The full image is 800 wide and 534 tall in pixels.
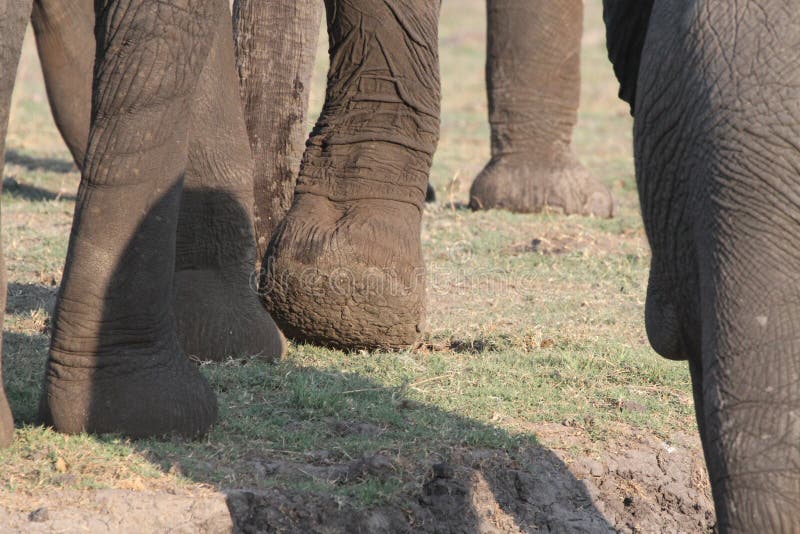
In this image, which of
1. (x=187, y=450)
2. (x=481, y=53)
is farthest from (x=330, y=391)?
(x=481, y=53)

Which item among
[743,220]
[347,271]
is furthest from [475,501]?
[743,220]

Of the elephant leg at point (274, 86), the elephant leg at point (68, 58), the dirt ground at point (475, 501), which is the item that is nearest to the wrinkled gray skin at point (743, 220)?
the dirt ground at point (475, 501)

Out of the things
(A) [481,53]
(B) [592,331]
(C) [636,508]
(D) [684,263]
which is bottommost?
(C) [636,508]

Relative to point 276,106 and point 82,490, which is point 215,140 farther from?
point 82,490

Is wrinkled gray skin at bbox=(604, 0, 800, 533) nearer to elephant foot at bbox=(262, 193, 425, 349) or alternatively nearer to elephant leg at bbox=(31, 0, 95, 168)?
elephant foot at bbox=(262, 193, 425, 349)

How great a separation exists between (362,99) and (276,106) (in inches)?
23.7

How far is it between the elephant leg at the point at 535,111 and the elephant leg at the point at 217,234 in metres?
2.59

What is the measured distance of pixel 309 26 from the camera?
3609 millimetres

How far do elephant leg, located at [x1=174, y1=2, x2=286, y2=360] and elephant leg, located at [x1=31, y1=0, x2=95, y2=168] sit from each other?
199 centimetres

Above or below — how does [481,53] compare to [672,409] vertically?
above

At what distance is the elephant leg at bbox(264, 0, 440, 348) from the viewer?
2.91 metres

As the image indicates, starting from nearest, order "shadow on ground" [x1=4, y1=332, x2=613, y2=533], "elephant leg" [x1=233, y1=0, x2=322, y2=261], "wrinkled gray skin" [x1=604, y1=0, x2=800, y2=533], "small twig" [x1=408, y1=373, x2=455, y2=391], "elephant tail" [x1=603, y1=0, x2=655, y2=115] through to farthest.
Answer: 1. "wrinkled gray skin" [x1=604, y1=0, x2=800, y2=533]
2. "elephant tail" [x1=603, y1=0, x2=655, y2=115]
3. "shadow on ground" [x1=4, y1=332, x2=613, y2=533]
4. "small twig" [x1=408, y1=373, x2=455, y2=391]
5. "elephant leg" [x1=233, y1=0, x2=322, y2=261]

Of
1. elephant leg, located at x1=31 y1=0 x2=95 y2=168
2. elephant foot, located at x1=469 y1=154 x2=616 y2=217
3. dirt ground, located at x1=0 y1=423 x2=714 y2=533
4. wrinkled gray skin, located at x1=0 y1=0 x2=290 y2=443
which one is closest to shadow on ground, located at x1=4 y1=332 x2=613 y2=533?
dirt ground, located at x1=0 y1=423 x2=714 y2=533

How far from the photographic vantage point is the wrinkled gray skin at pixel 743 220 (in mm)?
1377
